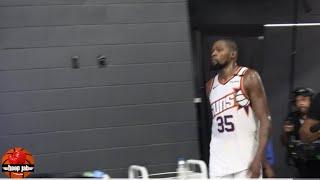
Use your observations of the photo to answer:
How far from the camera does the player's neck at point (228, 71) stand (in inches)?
183

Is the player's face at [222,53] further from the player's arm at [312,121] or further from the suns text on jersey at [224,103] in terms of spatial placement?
the player's arm at [312,121]

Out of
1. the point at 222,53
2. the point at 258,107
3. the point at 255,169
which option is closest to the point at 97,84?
the point at 222,53

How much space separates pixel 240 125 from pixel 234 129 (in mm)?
64

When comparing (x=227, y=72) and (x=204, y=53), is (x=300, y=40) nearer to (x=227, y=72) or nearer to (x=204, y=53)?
(x=204, y=53)

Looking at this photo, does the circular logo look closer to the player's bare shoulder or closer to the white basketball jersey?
the white basketball jersey

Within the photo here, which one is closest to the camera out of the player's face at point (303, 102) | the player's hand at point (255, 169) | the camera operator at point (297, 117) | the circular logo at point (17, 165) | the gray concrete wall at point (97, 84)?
the circular logo at point (17, 165)

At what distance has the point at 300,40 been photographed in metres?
6.96

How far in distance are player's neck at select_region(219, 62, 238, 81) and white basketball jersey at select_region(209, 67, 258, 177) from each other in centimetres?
5

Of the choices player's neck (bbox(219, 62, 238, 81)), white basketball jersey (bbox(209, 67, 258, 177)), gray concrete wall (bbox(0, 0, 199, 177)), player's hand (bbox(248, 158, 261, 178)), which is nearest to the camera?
player's hand (bbox(248, 158, 261, 178))

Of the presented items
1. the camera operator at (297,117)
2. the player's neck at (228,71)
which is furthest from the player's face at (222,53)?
the camera operator at (297,117)

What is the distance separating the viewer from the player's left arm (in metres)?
4.42

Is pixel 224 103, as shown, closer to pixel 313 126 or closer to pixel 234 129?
pixel 234 129

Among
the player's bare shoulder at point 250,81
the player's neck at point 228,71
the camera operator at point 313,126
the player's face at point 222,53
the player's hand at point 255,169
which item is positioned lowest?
the player's hand at point 255,169

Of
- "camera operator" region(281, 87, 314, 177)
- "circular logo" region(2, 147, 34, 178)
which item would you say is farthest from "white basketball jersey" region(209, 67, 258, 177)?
"circular logo" region(2, 147, 34, 178)
